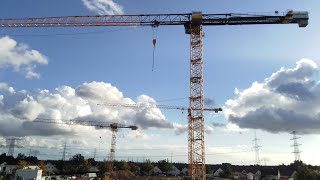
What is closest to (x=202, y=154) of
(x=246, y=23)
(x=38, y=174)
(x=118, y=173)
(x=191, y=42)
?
(x=191, y=42)

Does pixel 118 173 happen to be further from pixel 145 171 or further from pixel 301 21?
pixel 301 21

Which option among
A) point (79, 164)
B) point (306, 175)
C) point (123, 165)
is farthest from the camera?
point (123, 165)

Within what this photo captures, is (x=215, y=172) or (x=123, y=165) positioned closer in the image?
(x=123, y=165)

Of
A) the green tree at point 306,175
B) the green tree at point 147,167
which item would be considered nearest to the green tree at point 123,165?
the green tree at point 147,167

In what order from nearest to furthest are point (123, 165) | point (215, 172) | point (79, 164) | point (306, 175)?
point (306, 175), point (79, 164), point (123, 165), point (215, 172)

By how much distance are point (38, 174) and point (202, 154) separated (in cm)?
4540

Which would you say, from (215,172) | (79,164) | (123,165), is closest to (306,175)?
Result: (215,172)

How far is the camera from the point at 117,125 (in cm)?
15662

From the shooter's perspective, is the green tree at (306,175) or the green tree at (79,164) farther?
the green tree at (79,164)

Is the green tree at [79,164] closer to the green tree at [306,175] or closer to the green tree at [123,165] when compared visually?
the green tree at [123,165]

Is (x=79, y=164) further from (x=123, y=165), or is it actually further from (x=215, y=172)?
(x=215, y=172)

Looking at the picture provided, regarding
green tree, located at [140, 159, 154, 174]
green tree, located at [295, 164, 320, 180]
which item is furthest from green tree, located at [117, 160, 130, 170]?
green tree, located at [295, 164, 320, 180]

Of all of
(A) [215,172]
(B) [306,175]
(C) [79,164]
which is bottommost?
(B) [306,175]

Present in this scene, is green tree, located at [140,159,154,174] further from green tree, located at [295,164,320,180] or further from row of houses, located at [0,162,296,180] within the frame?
green tree, located at [295,164,320,180]
